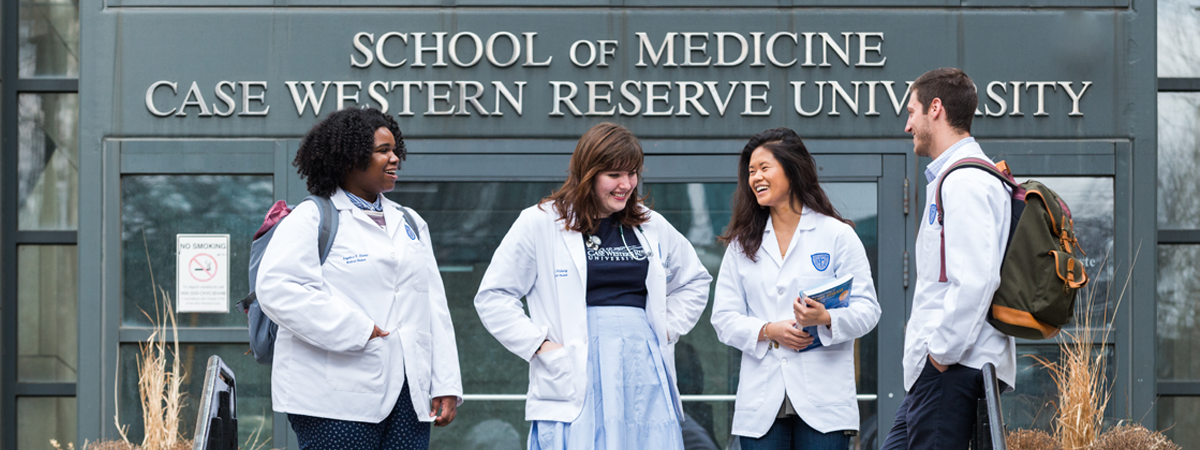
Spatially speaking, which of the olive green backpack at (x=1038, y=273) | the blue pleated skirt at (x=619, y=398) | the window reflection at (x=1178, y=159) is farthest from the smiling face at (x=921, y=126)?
the window reflection at (x=1178, y=159)

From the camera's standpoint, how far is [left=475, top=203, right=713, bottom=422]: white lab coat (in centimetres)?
370

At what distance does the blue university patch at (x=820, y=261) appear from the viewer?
396cm

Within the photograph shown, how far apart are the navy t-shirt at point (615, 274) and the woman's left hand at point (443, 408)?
2.06ft

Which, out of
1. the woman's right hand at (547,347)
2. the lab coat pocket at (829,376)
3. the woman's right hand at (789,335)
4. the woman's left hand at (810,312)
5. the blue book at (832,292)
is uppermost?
the blue book at (832,292)

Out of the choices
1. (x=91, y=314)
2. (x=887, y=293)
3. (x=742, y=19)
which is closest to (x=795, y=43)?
(x=742, y=19)

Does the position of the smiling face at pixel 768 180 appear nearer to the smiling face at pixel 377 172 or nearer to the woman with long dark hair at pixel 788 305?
the woman with long dark hair at pixel 788 305

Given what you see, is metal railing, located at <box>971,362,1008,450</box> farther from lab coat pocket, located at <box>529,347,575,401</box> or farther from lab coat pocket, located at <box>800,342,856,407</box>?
lab coat pocket, located at <box>529,347,575,401</box>

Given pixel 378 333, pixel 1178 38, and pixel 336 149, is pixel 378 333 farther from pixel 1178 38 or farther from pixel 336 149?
pixel 1178 38

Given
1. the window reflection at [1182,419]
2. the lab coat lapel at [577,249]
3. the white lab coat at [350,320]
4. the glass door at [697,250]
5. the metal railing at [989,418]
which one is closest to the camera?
the metal railing at [989,418]

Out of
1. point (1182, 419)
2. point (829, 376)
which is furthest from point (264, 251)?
point (1182, 419)

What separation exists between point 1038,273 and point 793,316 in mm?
989

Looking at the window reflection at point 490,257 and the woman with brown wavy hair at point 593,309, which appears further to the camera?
the window reflection at point 490,257

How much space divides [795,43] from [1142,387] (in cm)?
323

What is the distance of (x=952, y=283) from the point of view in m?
3.32
